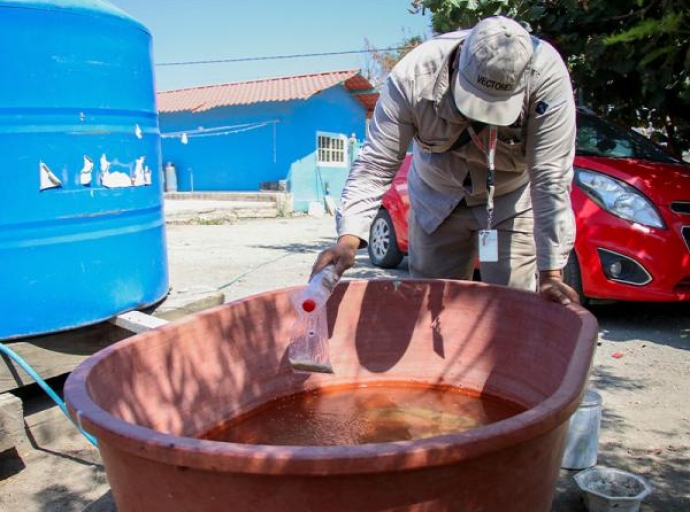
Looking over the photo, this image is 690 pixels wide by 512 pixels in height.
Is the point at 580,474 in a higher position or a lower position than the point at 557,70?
lower

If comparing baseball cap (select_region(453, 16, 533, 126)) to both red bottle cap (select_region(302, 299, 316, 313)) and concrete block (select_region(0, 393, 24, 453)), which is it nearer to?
red bottle cap (select_region(302, 299, 316, 313))

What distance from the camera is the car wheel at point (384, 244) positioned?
662 cm

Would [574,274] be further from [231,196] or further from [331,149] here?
[331,149]

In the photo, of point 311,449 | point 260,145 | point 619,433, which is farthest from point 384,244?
point 260,145

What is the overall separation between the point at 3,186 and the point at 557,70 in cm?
219

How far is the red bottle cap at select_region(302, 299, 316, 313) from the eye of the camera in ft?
6.47

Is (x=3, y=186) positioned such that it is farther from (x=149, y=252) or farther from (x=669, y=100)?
(x=669, y=100)

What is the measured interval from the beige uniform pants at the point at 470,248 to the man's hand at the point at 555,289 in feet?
1.63

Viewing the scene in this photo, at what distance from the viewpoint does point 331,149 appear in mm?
18406

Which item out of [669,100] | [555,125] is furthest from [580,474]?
[669,100]

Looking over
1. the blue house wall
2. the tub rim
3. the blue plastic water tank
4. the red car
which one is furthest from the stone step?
the tub rim

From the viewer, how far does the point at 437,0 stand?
4871 millimetres

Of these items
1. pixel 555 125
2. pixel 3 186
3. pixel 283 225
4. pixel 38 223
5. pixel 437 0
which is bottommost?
pixel 283 225

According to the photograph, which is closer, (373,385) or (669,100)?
(373,385)
